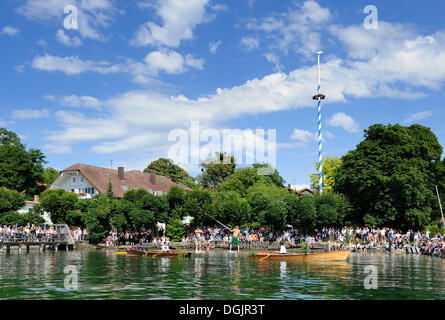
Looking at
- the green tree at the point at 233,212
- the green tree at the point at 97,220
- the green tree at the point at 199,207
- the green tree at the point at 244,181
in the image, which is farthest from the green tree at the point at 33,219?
the green tree at the point at 244,181

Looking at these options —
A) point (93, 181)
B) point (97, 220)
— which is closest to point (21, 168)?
point (93, 181)

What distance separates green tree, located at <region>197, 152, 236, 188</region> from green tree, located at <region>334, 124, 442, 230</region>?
3577 cm

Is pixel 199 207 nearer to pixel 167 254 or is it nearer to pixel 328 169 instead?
pixel 167 254

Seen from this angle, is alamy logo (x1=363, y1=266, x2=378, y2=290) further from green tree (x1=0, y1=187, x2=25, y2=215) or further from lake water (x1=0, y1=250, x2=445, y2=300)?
green tree (x1=0, y1=187, x2=25, y2=215)

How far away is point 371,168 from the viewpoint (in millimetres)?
53219

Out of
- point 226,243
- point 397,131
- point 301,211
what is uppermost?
point 397,131

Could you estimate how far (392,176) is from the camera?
166ft

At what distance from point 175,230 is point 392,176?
26236 mm

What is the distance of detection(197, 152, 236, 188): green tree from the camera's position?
300 feet

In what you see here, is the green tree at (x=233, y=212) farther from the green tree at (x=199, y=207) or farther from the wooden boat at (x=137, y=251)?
the wooden boat at (x=137, y=251)

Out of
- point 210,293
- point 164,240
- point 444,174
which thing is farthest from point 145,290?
point 444,174

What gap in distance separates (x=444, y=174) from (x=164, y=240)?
3807 centimetres

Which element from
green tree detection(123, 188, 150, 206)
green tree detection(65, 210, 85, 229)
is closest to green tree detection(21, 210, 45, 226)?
green tree detection(65, 210, 85, 229)
